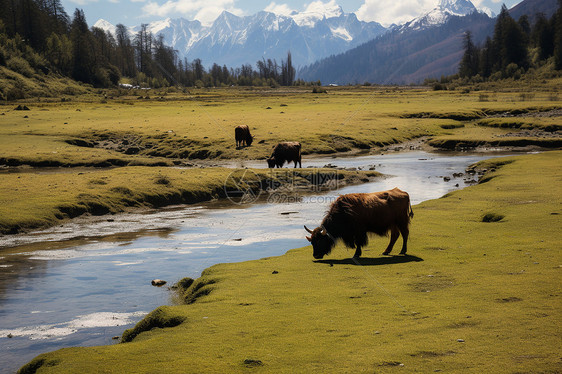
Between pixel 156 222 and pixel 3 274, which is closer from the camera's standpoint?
pixel 3 274

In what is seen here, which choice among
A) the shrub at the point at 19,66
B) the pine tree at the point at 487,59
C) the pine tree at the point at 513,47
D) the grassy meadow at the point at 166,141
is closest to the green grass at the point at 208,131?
the grassy meadow at the point at 166,141

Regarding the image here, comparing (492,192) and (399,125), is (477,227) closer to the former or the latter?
(492,192)

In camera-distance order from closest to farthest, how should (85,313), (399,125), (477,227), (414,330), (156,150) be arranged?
(414,330), (85,313), (477,227), (156,150), (399,125)

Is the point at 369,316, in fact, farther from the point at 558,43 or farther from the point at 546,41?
the point at 546,41

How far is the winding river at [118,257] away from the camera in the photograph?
42.7 feet

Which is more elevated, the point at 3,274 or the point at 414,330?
the point at 414,330

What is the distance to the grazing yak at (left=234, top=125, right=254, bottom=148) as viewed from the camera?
51375 mm

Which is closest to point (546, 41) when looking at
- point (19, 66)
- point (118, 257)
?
point (19, 66)

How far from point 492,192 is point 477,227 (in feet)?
31.1

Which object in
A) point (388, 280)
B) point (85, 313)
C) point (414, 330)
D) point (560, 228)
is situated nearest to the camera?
point (414, 330)

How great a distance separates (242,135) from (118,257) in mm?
32889

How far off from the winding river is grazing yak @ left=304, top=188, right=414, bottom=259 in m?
4.90

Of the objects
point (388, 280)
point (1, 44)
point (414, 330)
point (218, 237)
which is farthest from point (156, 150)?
point (1, 44)

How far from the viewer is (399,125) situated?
67625 mm
